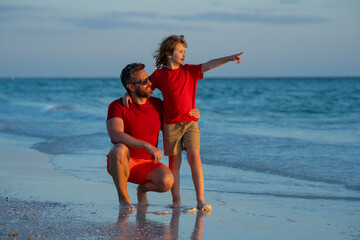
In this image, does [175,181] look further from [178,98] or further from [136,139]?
[178,98]

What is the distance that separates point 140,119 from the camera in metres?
4.42

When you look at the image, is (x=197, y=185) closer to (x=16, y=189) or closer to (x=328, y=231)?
(x=328, y=231)

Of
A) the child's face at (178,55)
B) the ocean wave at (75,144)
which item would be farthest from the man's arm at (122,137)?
the ocean wave at (75,144)

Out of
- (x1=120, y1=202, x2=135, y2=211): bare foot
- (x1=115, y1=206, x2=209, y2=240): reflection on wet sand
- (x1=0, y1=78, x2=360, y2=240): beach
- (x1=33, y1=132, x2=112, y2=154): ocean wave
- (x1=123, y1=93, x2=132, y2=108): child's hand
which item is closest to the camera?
(x1=115, y1=206, x2=209, y2=240): reflection on wet sand

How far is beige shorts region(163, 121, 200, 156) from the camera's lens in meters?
4.50

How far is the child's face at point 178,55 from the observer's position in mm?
4463

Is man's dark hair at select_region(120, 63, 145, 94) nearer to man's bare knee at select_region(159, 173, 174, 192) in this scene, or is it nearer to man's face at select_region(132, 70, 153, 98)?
man's face at select_region(132, 70, 153, 98)

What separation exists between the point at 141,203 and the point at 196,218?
0.67m

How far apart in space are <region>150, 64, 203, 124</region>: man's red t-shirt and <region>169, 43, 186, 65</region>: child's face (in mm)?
76

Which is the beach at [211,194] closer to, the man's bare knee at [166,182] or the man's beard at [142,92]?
the man's bare knee at [166,182]

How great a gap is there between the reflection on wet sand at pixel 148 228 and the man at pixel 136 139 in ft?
0.97

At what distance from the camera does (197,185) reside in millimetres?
4512

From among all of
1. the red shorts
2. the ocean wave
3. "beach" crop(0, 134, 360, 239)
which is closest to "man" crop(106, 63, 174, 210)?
the red shorts

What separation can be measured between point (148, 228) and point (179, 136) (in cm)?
105
